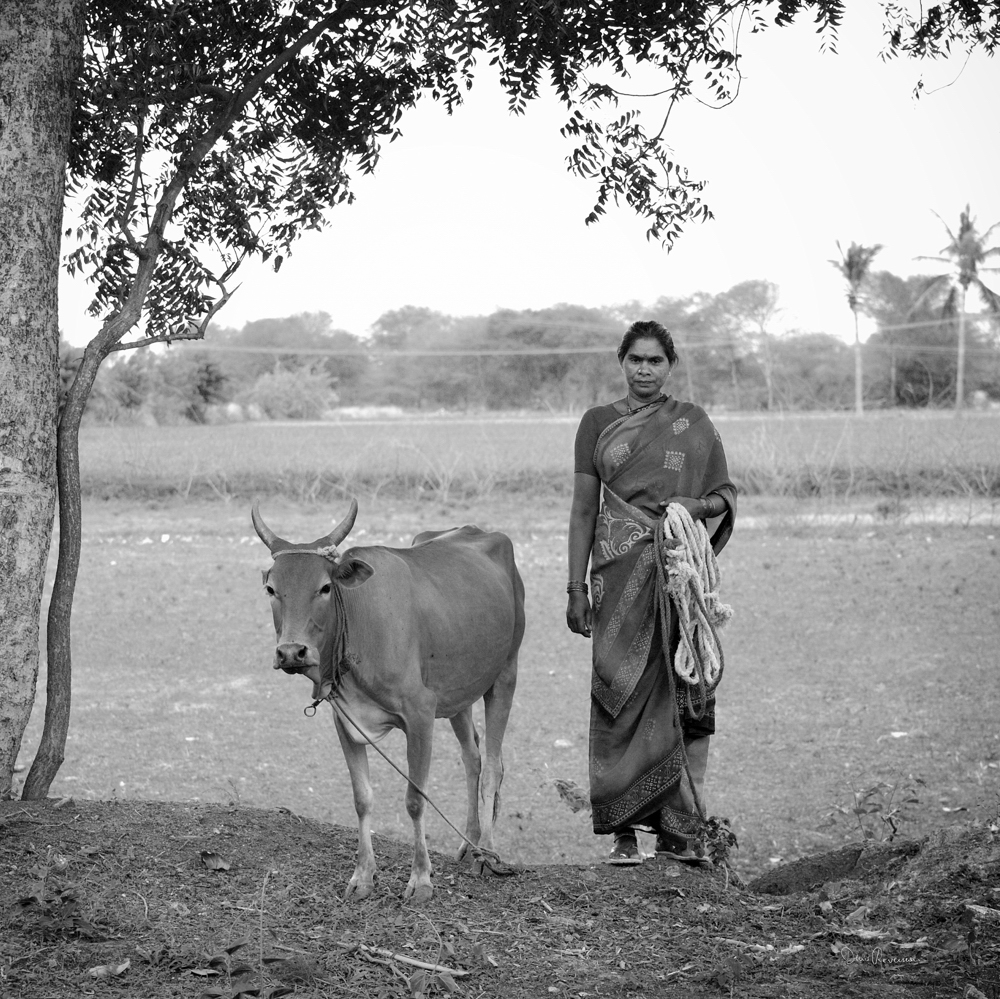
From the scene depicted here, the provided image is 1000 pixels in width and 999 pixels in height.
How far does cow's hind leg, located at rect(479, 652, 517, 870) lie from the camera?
17.6 feet

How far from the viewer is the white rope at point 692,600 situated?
15.8 ft

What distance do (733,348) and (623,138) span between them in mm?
56066

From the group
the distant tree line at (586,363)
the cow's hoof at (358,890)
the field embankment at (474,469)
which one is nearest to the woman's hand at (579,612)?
the cow's hoof at (358,890)

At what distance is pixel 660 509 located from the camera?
195 inches

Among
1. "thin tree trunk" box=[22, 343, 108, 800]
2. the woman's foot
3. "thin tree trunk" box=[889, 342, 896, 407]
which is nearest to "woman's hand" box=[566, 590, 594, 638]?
the woman's foot

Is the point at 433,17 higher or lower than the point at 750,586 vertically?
higher

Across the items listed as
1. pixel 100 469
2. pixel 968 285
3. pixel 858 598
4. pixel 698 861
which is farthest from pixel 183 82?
pixel 968 285

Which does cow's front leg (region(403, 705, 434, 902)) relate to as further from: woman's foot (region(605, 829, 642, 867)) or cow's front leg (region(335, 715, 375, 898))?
woman's foot (region(605, 829, 642, 867))

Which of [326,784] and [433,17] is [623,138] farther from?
[326,784]

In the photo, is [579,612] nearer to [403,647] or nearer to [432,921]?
[403,647]

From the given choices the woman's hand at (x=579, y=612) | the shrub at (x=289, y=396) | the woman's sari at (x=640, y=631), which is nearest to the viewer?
the woman's sari at (x=640, y=631)

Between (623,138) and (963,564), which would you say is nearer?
(623,138)

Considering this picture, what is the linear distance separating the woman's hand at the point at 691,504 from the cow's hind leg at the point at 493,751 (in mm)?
1303

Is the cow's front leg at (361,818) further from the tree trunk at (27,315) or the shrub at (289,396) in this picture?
the shrub at (289,396)
